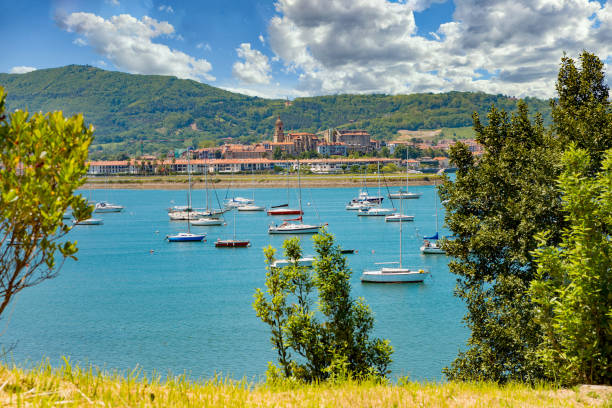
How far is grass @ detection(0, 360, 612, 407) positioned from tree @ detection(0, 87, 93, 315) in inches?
61.3

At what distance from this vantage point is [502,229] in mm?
13281

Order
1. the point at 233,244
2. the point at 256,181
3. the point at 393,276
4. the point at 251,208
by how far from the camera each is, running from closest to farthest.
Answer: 1. the point at 393,276
2. the point at 233,244
3. the point at 251,208
4. the point at 256,181

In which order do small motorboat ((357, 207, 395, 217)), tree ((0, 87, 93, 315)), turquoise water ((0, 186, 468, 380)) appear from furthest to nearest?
small motorboat ((357, 207, 395, 217)) → turquoise water ((0, 186, 468, 380)) → tree ((0, 87, 93, 315))

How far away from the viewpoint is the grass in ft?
19.0

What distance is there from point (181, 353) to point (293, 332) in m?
14.9

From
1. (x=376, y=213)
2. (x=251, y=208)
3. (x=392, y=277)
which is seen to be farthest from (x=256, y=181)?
(x=392, y=277)

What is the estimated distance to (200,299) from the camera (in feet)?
115

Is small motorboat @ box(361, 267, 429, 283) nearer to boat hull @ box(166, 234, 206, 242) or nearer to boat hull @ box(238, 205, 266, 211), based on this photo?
boat hull @ box(166, 234, 206, 242)

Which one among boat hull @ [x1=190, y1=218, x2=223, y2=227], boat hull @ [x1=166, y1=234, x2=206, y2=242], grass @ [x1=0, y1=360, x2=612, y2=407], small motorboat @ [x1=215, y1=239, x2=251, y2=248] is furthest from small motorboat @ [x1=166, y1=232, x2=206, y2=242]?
grass @ [x1=0, y1=360, x2=612, y2=407]

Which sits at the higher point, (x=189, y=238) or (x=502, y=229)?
(x=502, y=229)

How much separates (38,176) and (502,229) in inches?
451

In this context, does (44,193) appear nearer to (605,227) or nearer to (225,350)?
(605,227)

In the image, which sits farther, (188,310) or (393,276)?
(393,276)

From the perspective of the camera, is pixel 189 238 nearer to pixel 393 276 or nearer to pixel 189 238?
pixel 189 238
